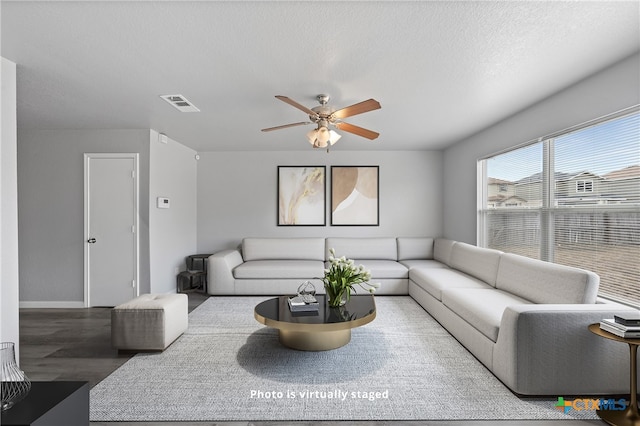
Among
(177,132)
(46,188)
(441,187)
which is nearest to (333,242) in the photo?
Answer: (441,187)

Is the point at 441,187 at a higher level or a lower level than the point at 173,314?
higher

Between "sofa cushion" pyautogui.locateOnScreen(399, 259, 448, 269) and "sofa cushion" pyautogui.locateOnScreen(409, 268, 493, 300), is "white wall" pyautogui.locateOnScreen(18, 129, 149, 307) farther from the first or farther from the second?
"sofa cushion" pyautogui.locateOnScreen(399, 259, 448, 269)

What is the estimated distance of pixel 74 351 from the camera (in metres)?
2.89

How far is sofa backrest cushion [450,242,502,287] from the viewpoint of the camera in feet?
11.9

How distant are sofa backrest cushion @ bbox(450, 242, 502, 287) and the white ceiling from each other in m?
1.66

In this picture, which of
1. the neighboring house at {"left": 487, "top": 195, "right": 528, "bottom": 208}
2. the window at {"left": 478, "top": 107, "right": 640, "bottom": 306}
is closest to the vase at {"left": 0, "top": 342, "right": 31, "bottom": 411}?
the window at {"left": 478, "top": 107, "right": 640, "bottom": 306}

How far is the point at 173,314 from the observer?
2973 mm

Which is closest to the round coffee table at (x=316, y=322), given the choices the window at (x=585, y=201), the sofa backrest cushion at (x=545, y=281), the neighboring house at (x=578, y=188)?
the sofa backrest cushion at (x=545, y=281)

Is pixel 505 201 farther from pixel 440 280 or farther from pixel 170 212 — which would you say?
pixel 170 212

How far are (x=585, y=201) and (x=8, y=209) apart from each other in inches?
184

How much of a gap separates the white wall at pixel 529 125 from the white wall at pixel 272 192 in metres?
0.50

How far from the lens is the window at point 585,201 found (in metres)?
2.44

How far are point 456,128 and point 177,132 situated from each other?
12.6 feet

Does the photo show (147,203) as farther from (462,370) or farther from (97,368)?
(462,370)
